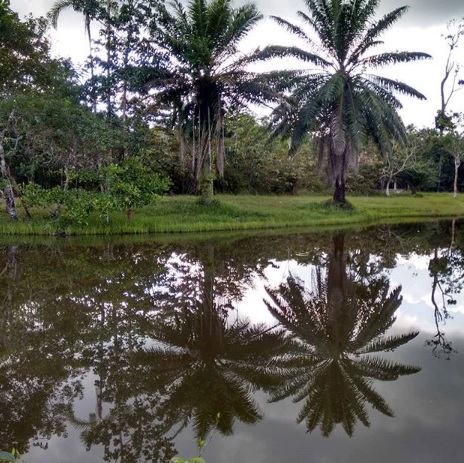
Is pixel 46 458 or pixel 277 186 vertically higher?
pixel 277 186

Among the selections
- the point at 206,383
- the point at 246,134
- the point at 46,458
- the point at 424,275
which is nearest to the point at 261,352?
the point at 206,383

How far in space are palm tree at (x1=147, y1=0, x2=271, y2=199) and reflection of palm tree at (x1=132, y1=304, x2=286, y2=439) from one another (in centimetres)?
1312

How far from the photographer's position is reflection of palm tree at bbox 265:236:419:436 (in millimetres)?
3777

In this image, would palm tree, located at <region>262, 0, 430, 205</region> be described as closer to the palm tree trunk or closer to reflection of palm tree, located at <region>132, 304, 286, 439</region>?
the palm tree trunk

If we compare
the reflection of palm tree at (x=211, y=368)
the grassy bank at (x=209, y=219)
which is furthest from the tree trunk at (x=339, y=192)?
the reflection of palm tree at (x=211, y=368)

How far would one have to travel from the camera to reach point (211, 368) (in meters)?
4.48

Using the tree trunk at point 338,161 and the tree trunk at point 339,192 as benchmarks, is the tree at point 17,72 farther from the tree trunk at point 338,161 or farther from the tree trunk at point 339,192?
the tree trunk at point 339,192

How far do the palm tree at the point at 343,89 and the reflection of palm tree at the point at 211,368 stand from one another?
15.1 meters

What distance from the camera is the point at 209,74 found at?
60.2ft

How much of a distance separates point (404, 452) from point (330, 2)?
21.1 meters

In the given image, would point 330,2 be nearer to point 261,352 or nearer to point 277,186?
point 277,186

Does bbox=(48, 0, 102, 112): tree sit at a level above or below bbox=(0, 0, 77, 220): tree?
above

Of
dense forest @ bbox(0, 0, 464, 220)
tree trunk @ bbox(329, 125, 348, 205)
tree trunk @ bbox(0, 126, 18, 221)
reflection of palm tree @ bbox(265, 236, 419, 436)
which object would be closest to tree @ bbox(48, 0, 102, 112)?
dense forest @ bbox(0, 0, 464, 220)

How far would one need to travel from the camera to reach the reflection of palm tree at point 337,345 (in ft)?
12.4
